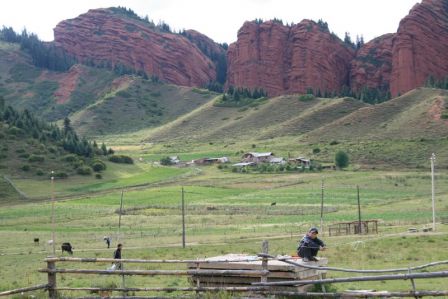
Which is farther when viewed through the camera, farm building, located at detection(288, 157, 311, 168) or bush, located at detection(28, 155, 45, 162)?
farm building, located at detection(288, 157, 311, 168)

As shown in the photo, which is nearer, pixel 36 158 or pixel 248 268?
pixel 248 268

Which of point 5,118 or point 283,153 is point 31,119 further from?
point 283,153

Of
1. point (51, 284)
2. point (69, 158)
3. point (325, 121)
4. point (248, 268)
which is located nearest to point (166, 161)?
point (69, 158)

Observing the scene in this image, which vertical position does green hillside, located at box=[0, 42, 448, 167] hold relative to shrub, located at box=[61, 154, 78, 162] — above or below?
above

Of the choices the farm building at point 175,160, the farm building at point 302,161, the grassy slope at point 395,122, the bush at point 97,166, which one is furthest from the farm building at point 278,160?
the bush at point 97,166

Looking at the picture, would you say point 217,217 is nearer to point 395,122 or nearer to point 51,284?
point 51,284

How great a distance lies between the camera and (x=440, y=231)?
44875 millimetres

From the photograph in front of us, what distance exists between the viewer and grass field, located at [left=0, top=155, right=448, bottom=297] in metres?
33.9

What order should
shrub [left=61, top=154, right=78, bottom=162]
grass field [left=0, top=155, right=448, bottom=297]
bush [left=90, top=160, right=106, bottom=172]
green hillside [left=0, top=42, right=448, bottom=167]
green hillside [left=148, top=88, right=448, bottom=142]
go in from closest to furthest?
1. grass field [left=0, top=155, right=448, bottom=297]
2. shrub [left=61, top=154, right=78, bottom=162]
3. bush [left=90, top=160, right=106, bottom=172]
4. green hillside [left=0, top=42, right=448, bottom=167]
5. green hillside [left=148, top=88, right=448, bottom=142]

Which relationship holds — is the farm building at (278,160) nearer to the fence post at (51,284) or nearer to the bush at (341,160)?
the bush at (341,160)

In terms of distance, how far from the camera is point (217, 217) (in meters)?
70.0

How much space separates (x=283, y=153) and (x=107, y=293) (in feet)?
390

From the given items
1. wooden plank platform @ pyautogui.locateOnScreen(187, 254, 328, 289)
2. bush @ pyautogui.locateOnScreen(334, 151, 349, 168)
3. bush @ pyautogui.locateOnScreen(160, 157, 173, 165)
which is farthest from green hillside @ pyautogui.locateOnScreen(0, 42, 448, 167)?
wooden plank platform @ pyautogui.locateOnScreen(187, 254, 328, 289)

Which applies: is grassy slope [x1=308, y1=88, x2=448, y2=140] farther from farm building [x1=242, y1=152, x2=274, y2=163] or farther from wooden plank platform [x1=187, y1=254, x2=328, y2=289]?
wooden plank platform [x1=187, y1=254, x2=328, y2=289]
